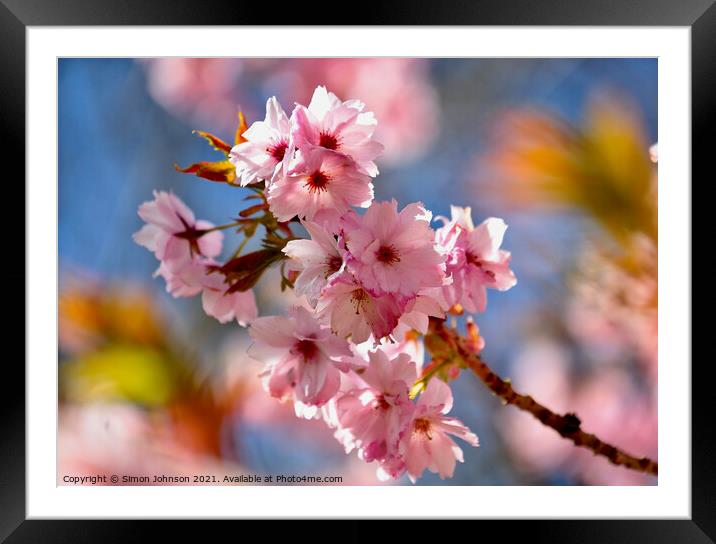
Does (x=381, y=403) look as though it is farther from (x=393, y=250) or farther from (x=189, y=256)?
(x=189, y=256)

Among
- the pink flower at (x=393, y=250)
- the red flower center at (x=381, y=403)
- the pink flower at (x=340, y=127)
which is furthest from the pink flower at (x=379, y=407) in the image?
the pink flower at (x=340, y=127)

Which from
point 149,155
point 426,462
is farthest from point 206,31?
point 426,462

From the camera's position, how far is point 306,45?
3.01ft

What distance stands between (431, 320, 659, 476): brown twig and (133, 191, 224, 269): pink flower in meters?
0.31

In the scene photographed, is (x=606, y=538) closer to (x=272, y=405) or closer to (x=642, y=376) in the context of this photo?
(x=642, y=376)

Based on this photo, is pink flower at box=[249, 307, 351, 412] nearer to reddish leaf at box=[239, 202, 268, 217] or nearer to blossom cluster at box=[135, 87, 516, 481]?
blossom cluster at box=[135, 87, 516, 481]

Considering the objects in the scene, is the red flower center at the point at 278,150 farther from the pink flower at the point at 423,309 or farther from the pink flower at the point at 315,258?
the pink flower at the point at 423,309

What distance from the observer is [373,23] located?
903mm

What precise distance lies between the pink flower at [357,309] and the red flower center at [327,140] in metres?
0.14

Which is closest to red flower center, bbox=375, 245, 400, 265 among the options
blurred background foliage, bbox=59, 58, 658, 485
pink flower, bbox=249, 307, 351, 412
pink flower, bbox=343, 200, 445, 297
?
pink flower, bbox=343, 200, 445, 297

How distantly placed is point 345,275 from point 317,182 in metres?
0.11

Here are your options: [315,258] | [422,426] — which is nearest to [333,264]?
[315,258]

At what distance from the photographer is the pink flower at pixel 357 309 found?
0.61 m

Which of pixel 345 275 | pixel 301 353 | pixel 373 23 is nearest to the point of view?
pixel 345 275
